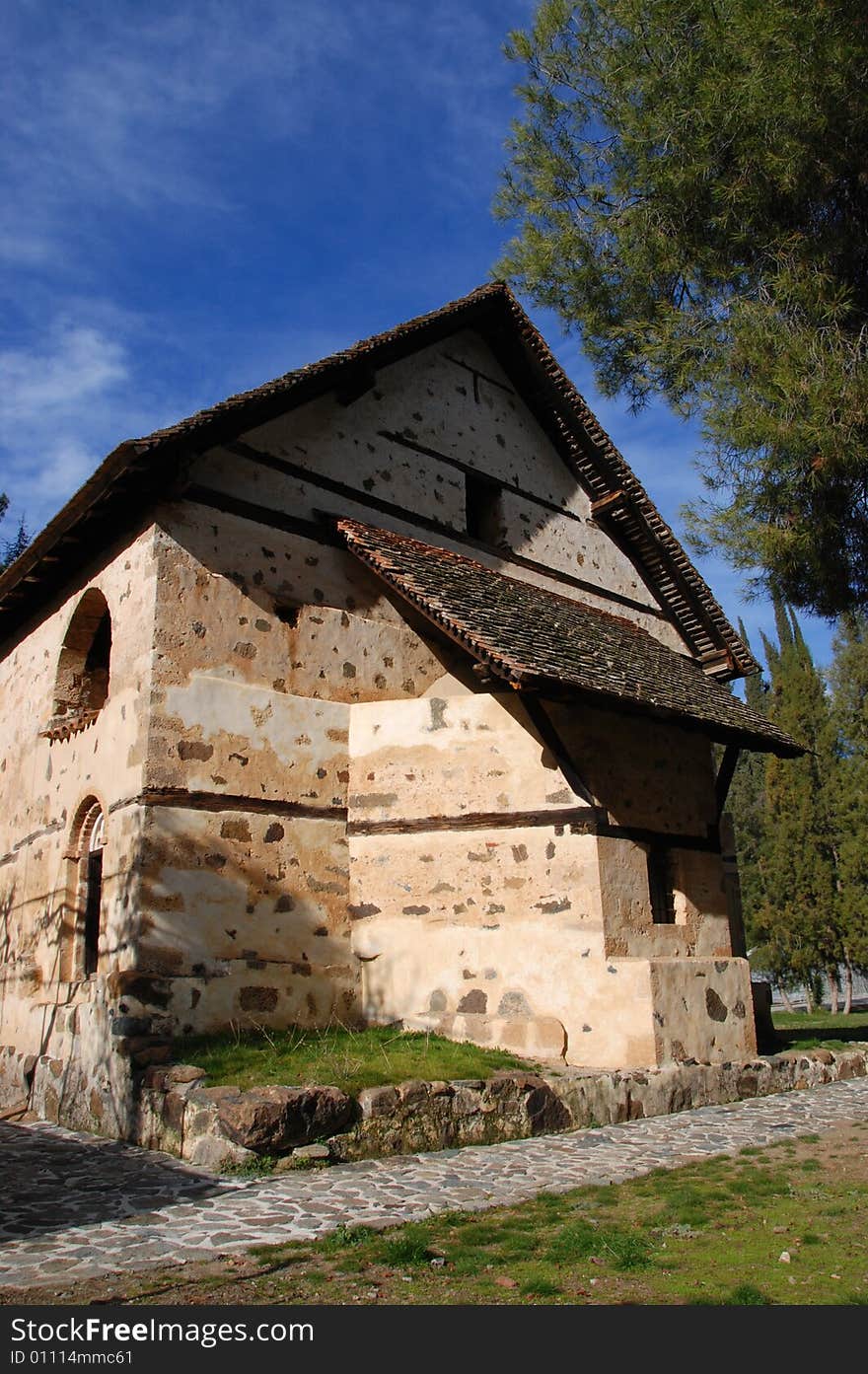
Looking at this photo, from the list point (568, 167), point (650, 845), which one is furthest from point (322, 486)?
point (650, 845)

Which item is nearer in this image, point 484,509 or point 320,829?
point 320,829

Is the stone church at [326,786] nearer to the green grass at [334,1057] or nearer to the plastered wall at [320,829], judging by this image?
the plastered wall at [320,829]

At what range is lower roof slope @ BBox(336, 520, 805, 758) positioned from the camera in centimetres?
884

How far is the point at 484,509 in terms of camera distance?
13.6 m

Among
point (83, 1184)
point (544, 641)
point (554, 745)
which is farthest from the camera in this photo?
point (544, 641)

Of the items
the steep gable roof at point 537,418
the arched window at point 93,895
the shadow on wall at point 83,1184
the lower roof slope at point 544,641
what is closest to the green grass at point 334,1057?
the shadow on wall at point 83,1184

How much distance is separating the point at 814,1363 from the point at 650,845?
6938 millimetres

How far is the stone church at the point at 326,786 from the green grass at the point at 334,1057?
1.00 feet

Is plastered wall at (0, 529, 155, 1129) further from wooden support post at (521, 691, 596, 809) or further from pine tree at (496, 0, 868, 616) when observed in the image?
pine tree at (496, 0, 868, 616)

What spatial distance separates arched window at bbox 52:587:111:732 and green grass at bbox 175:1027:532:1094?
4.28m

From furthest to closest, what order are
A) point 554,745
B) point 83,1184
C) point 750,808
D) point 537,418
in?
point 750,808 → point 537,418 → point 554,745 → point 83,1184

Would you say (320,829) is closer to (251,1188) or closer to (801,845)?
(251,1188)

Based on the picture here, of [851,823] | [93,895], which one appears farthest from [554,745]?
[851,823]

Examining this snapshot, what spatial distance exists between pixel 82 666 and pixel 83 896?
2.79 metres
